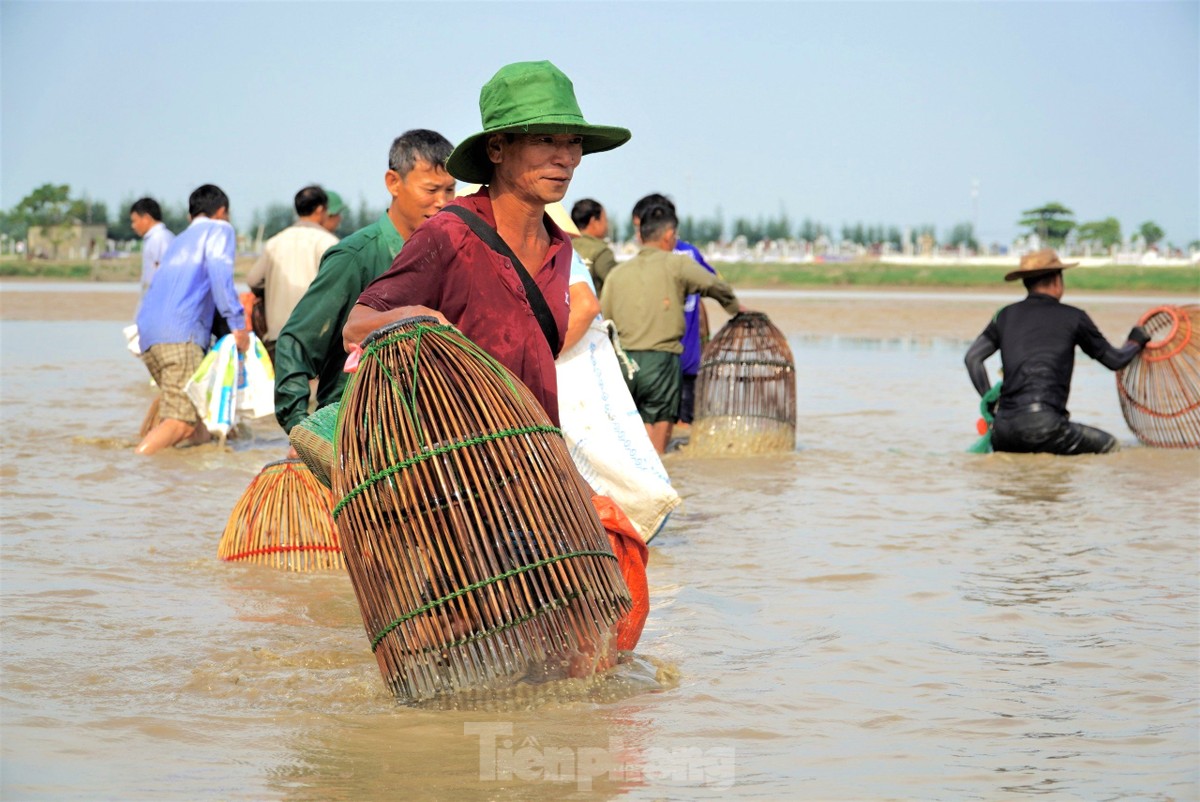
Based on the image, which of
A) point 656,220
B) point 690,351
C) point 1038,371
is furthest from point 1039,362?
point 656,220

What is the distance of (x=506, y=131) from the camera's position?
389cm

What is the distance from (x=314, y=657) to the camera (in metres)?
4.67

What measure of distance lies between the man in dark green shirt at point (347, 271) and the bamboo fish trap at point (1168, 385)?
671 centimetres

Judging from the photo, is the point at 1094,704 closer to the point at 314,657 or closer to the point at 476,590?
the point at 476,590

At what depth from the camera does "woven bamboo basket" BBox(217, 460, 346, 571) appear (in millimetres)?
6074

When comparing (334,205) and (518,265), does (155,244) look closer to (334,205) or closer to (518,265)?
(334,205)

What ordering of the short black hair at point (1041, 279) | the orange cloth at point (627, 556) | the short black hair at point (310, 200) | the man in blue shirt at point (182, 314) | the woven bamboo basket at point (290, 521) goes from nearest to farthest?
1. the orange cloth at point (627, 556)
2. the woven bamboo basket at point (290, 521)
3. the short black hair at point (310, 200)
4. the man in blue shirt at point (182, 314)
5. the short black hair at point (1041, 279)

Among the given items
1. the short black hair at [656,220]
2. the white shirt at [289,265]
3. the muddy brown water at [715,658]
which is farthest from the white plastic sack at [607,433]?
the short black hair at [656,220]

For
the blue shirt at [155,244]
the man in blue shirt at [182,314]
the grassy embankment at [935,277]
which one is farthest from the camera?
the grassy embankment at [935,277]

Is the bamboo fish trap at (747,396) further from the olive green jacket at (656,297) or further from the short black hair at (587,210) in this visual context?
the short black hair at (587,210)

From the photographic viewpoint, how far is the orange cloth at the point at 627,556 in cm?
420

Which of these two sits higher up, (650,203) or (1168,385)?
(650,203)

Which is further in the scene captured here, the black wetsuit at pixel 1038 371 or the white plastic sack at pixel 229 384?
the black wetsuit at pixel 1038 371

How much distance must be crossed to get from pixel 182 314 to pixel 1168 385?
22.6 feet
